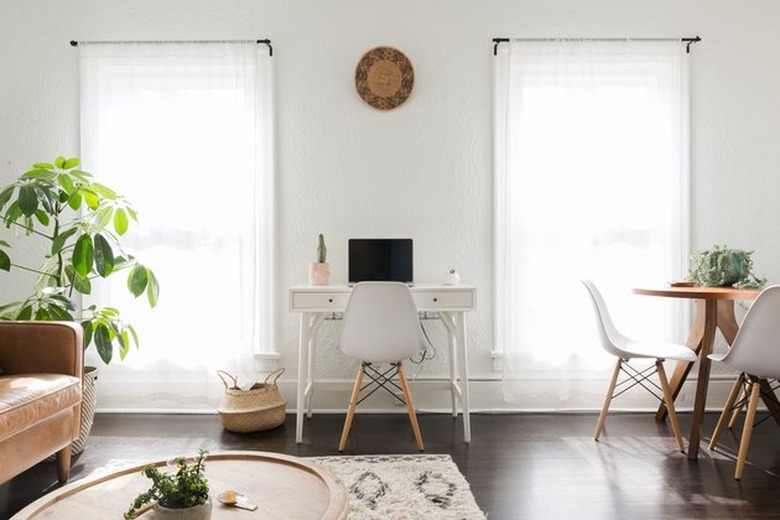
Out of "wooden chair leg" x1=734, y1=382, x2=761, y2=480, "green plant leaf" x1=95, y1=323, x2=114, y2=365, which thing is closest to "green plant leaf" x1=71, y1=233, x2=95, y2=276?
"green plant leaf" x1=95, y1=323, x2=114, y2=365

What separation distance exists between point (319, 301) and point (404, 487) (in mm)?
1059

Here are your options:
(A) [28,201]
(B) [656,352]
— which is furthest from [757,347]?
(A) [28,201]

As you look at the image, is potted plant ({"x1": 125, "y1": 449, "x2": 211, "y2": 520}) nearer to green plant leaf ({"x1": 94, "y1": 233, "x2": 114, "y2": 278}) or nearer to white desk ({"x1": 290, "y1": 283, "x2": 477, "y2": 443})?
white desk ({"x1": 290, "y1": 283, "x2": 477, "y2": 443})

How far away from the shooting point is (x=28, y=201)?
8.21 feet

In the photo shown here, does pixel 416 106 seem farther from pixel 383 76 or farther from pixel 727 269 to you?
pixel 727 269

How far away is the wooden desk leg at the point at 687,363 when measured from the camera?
9.87ft

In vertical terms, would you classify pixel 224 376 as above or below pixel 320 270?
below

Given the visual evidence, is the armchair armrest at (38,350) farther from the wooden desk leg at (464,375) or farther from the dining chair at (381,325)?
the wooden desk leg at (464,375)

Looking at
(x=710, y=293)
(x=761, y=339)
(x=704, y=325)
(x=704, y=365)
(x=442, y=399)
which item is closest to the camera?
(x=761, y=339)

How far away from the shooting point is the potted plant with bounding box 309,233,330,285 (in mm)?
3105

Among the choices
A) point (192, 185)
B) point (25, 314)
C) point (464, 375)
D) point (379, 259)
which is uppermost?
point (192, 185)

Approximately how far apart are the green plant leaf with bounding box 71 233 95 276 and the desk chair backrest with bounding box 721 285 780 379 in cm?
307

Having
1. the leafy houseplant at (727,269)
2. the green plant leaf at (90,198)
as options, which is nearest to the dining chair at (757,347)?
the leafy houseplant at (727,269)

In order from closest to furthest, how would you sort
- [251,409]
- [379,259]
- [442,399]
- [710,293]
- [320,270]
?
[710,293] → [251,409] → [320,270] → [379,259] → [442,399]
